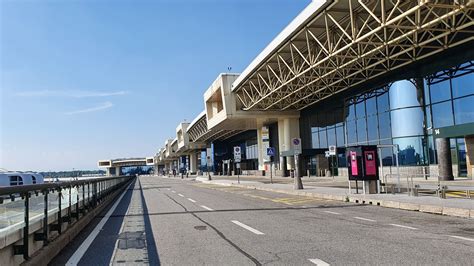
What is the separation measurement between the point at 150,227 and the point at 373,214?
707 centimetres

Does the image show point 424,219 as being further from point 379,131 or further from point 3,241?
point 379,131

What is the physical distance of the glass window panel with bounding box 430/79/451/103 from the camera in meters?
34.0

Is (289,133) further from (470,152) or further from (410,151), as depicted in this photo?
(470,152)

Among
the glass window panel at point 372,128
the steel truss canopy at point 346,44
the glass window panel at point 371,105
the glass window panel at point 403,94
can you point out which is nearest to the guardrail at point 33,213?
the steel truss canopy at point 346,44

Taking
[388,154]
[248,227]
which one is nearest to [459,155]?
[388,154]

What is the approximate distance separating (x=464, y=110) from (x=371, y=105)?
442 inches

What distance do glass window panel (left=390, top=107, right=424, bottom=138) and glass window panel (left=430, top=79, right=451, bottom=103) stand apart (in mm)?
1935

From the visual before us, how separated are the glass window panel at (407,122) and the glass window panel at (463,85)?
4.33m

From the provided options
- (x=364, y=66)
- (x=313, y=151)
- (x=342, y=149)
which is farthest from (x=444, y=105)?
(x=313, y=151)

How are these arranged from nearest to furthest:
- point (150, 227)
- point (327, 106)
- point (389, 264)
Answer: point (389, 264)
point (150, 227)
point (327, 106)

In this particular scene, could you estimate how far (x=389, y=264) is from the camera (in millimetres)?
6980

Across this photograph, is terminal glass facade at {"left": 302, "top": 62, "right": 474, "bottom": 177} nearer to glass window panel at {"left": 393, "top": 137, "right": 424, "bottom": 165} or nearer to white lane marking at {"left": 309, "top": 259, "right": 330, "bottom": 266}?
glass window panel at {"left": 393, "top": 137, "right": 424, "bottom": 165}

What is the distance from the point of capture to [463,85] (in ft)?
106

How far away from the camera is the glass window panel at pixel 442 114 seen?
111ft
